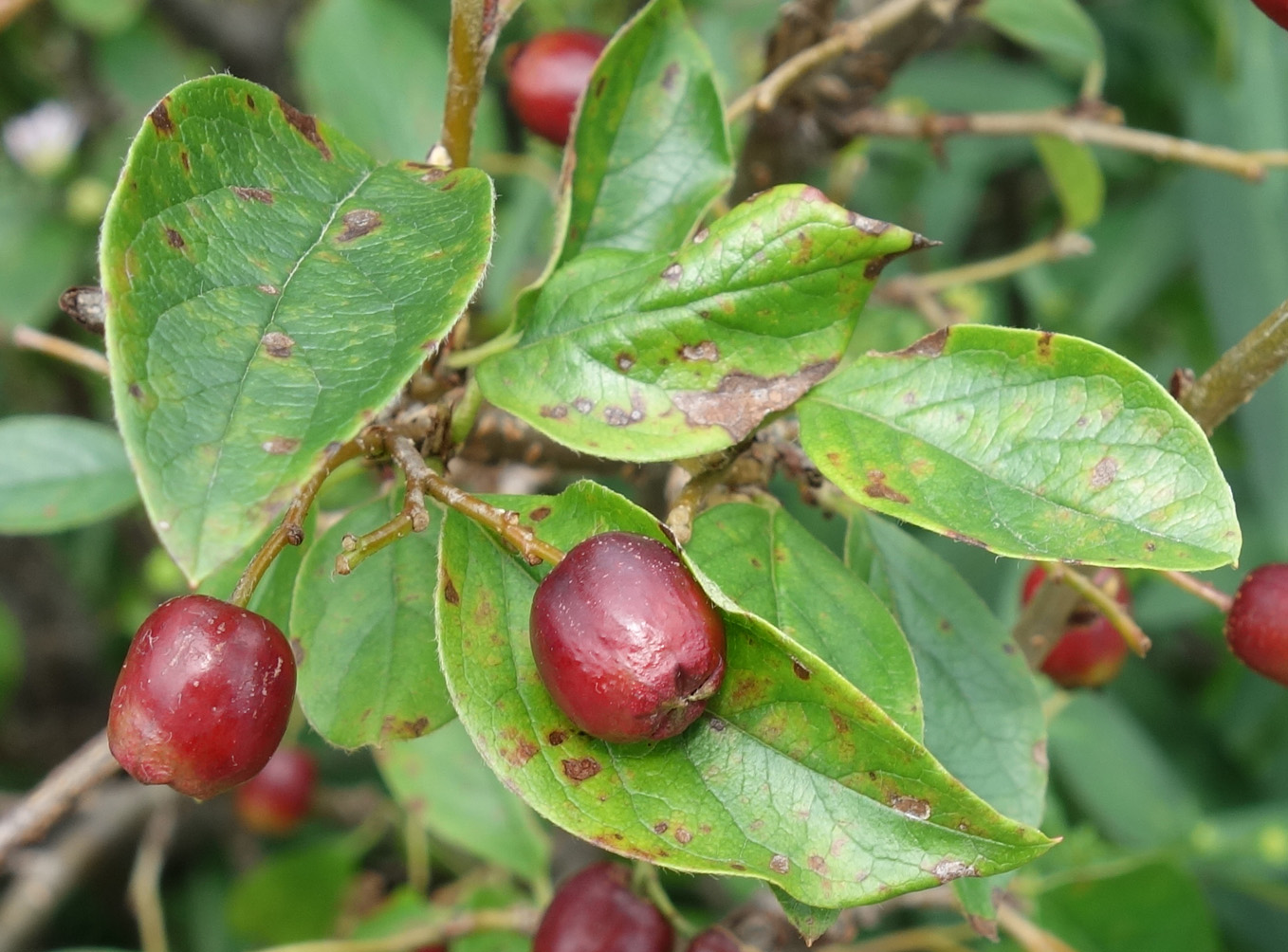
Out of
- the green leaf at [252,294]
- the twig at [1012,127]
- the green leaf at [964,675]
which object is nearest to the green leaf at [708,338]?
the green leaf at [252,294]

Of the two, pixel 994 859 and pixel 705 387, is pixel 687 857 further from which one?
pixel 705 387

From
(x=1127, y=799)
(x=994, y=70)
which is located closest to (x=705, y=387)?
(x=1127, y=799)

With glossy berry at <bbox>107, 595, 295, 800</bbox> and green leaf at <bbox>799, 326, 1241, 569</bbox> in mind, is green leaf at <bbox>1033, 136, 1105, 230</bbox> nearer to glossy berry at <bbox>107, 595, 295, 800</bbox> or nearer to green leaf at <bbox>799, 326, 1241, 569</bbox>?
green leaf at <bbox>799, 326, 1241, 569</bbox>

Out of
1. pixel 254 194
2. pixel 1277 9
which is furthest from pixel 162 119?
pixel 1277 9

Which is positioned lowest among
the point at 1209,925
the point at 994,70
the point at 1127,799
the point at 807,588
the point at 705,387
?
the point at 1127,799

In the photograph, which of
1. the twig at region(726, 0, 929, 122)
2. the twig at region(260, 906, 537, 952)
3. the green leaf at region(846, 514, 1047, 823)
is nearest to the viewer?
the green leaf at region(846, 514, 1047, 823)

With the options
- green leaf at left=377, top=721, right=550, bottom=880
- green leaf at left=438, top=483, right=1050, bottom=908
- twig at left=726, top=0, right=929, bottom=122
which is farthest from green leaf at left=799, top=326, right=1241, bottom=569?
green leaf at left=377, top=721, right=550, bottom=880
